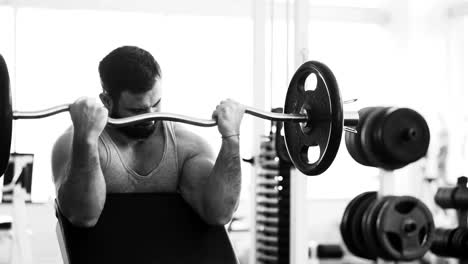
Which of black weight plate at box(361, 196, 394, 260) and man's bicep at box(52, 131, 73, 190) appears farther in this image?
A: black weight plate at box(361, 196, 394, 260)

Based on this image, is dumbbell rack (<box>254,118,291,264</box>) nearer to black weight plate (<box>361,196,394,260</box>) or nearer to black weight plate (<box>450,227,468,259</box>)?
black weight plate (<box>361,196,394,260</box>)

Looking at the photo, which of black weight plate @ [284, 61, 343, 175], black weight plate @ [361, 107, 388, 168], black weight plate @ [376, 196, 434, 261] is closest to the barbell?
black weight plate @ [284, 61, 343, 175]

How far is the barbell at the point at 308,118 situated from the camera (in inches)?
70.9

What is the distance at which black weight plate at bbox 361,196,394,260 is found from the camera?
9.66ft

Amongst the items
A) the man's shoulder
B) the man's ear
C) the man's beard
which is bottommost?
the man's shoulder

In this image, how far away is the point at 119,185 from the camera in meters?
2.22

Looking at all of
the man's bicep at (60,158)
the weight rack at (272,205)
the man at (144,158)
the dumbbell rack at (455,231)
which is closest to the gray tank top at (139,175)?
the man at (144,158)

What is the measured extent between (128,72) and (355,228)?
1396mm

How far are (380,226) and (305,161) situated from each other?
933 millimetres

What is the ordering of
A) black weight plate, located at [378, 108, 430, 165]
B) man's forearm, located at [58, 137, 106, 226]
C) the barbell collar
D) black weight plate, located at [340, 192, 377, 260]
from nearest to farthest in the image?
1. the barbell collar
2. man's forearm, located at [58, 137, 106, 226]
3. black weight plate, located at [378, 108, 430, 165]
4. black weight plate, located at [340, 192, 377, 260]

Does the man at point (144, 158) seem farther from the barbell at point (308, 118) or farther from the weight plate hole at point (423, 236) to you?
the weight plate hole at point (423, 236)

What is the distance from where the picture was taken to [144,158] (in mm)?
2240

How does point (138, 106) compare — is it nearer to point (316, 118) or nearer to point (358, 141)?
point (316, 118)

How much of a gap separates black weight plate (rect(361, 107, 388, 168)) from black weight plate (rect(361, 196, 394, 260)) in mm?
198
